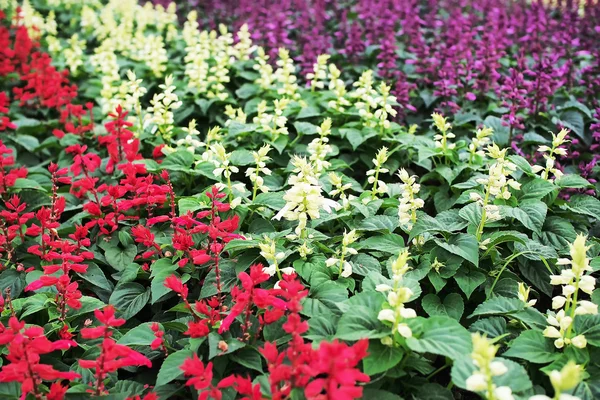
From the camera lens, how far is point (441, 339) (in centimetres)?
222

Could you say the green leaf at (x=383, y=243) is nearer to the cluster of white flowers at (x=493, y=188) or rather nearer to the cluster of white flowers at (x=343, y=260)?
the cluster of white flowers at (x=343, y=260)

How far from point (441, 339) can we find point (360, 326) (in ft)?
1.05

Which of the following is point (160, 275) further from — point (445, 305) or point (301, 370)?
point (445, 305)

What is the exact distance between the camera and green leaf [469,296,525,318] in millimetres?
2582

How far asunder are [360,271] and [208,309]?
2.62 ft

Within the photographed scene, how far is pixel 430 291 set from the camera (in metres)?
3.01

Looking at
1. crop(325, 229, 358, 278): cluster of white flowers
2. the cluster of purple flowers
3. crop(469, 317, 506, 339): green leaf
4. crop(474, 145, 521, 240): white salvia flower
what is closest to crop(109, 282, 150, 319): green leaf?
crop(325, 229, 358, 278): cluster of white flowers

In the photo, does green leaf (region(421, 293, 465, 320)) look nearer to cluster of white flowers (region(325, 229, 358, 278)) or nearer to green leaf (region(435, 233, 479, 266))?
green leaf (region(435, 233, 479, 266))

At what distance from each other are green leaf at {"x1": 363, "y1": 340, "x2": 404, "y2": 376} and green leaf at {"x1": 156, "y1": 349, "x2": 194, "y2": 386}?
0.76m

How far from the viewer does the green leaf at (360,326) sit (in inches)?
88.4

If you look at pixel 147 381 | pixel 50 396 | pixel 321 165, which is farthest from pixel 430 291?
pixel 50 396

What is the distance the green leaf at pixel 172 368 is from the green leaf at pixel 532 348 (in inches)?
52.2

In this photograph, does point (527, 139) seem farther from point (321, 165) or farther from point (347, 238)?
point (347, 238)

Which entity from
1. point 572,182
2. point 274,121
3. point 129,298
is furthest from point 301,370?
point 274,121
